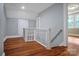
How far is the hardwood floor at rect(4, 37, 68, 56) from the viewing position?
69.6 inches

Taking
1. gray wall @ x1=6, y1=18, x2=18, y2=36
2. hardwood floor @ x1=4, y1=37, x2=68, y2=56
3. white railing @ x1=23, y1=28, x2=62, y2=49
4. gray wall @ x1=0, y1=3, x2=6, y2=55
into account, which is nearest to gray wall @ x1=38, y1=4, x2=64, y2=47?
white railing @ x1=23, y1=28, x2=62, y2=49

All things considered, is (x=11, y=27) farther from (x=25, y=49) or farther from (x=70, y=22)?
(x=70, y=22)

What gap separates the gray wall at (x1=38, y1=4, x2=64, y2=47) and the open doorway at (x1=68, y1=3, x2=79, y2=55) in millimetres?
126

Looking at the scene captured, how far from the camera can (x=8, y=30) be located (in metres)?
1.78

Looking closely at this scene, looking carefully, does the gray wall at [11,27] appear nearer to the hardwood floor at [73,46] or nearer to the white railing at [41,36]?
the white railing at [41,36]

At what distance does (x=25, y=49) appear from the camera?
70.9 inches

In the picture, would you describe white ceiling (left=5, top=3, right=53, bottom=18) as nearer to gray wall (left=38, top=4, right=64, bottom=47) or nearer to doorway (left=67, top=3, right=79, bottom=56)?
gray wall (left=38, top=4, right=64, bottom=47)

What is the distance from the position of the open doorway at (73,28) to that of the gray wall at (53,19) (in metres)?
0.13

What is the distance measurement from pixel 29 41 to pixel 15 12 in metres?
0.51

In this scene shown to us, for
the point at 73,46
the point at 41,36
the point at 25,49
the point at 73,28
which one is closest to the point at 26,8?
the point at 41,36

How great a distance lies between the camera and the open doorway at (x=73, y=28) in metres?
1.78

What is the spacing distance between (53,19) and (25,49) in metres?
0.65

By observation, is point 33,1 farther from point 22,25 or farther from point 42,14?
point 22,25

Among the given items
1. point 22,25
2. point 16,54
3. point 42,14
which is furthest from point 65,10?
point 16,54
